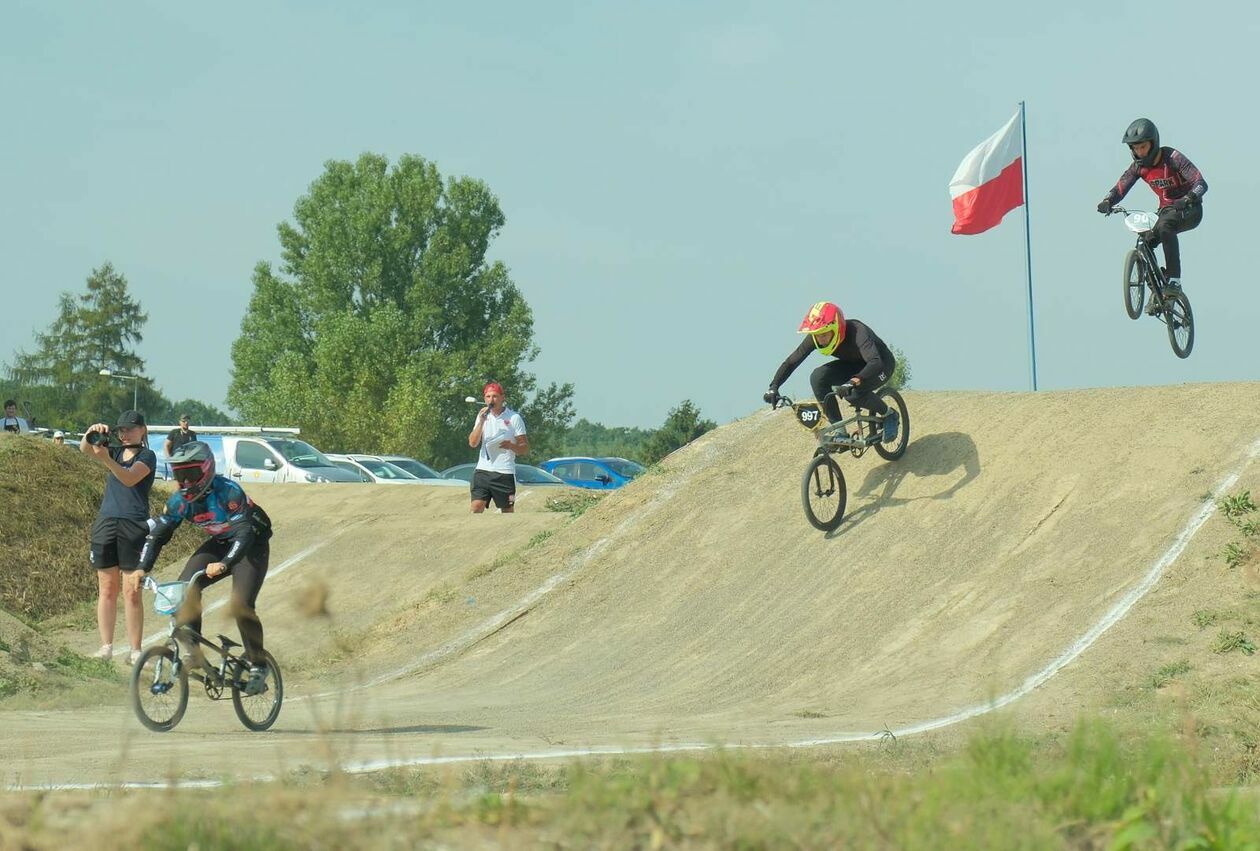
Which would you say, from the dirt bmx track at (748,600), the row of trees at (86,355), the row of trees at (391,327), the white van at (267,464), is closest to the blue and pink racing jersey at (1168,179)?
the dirt bmx track at (748,600)

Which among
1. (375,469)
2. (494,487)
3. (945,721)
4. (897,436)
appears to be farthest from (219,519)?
(375,469)

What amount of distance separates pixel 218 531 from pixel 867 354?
6857 mm

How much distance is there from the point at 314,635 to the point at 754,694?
6.71 m

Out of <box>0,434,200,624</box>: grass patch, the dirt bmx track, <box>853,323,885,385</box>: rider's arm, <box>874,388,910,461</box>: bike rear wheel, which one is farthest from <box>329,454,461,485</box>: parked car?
<box>853,323,885,385</box>: rider's arm

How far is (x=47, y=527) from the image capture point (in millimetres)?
19016

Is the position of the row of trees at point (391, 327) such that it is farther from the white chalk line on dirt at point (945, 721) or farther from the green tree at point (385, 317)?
the white chalk line on dirt at point (945, 721)

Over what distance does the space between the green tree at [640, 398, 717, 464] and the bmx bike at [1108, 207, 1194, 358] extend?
40.6 m

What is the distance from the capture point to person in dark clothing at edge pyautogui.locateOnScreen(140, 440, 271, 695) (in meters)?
9.26

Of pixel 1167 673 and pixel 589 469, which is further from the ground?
pixel 589 469

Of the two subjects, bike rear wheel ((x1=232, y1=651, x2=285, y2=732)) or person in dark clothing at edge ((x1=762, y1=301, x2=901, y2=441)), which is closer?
bike rear wheel ((x1=232, y1=651, x2=285, y2=732))

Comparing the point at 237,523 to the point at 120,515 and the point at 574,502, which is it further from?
the point at 574,502

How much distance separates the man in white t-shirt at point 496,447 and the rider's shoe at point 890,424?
419 cm

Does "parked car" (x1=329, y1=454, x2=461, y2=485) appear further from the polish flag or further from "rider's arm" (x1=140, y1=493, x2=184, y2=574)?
"rider's arm" (x1=140, y1=493, x2=184, y2=574)

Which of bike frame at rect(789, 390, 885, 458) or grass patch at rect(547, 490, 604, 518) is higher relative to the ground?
bike frame at rect(789, 390, 885, 458)
